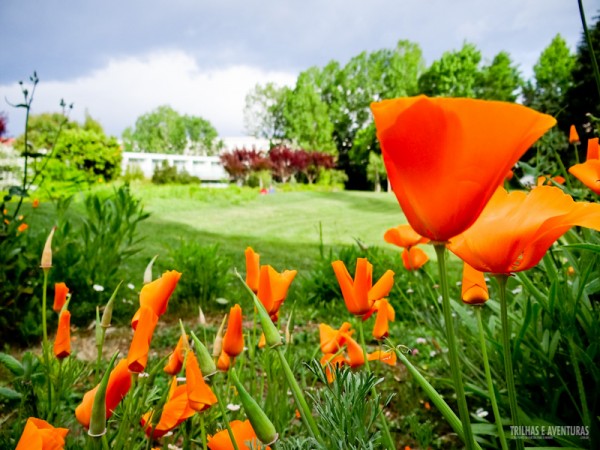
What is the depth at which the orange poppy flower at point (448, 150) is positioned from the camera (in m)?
Answer: 0.30

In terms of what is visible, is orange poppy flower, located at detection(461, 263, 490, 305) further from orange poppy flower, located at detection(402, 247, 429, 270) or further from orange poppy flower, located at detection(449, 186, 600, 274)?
orange poppy flower, located at detection(402, 247, 429, 270)

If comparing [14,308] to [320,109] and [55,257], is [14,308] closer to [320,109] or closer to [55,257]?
[55,257]

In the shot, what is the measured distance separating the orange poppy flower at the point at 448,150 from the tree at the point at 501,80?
2987 centimetres

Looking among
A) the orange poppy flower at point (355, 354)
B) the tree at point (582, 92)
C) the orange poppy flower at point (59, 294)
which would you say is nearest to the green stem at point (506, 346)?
the orange poppy flower at point (355, 354)

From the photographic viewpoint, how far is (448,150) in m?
0.32

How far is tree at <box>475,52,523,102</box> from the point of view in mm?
26859

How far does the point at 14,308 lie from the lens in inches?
89.8

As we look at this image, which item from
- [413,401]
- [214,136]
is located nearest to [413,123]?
[413,401]

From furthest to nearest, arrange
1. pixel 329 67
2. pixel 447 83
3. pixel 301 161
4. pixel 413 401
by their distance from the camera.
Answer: pixel 329 67, pixel 447 83, pixel 301 161, pixel 413 401

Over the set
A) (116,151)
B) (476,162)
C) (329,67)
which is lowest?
(476,162)

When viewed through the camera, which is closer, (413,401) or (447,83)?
(413,401)

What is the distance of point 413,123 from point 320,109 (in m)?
32.6

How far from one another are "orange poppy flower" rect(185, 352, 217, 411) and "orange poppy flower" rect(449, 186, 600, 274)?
32 cm

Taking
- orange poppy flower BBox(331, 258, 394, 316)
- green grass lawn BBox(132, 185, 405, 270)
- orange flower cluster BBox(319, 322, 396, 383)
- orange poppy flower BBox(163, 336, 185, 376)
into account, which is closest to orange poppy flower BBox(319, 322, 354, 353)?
orange flower cluster BBox(319, 322, 396, 383)
